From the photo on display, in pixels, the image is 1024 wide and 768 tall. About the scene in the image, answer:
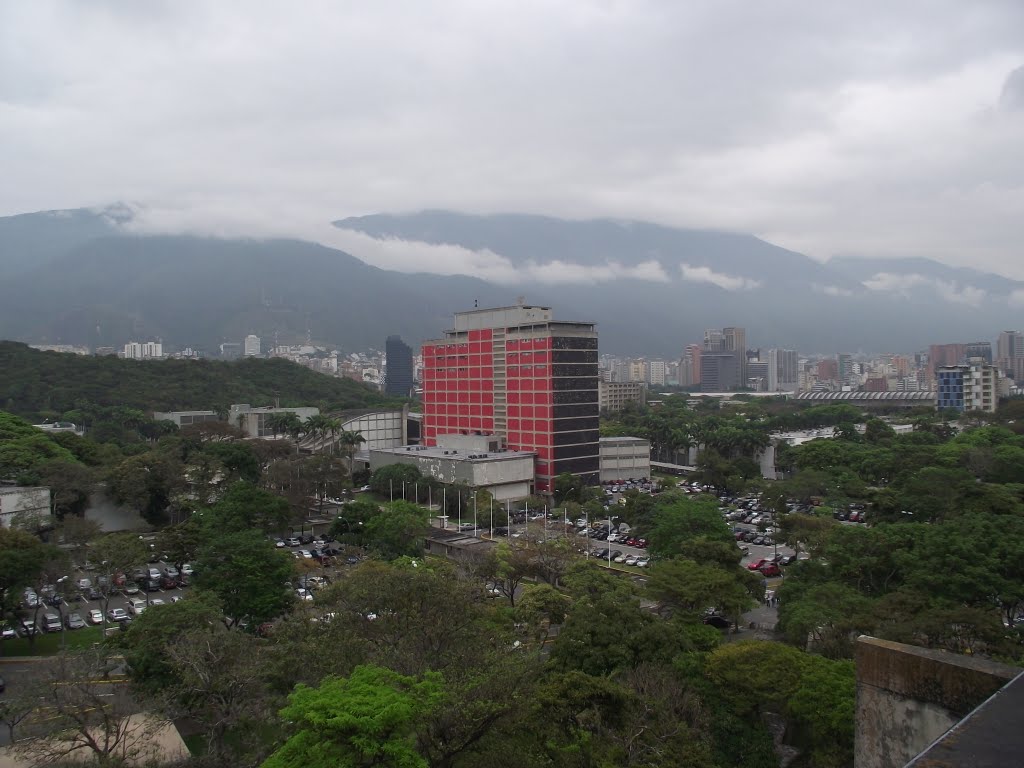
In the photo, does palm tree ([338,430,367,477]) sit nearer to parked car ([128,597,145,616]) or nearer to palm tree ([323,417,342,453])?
palm tree ([323,417,342,453])

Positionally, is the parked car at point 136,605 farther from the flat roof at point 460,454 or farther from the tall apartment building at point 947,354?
the tall apartment building at point 947,354

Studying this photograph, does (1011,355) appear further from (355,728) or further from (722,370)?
(355,728)

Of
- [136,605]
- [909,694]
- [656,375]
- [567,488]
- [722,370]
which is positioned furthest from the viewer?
[656,375]

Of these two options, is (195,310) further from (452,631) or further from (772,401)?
(452,631)

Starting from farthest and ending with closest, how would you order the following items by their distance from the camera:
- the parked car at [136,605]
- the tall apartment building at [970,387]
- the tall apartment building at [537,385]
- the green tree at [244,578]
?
1. the tall apartment building at [970,387]
2. the tall apartment building at [537,385]
3. the parked car at [136,605]
4. the green tree at [244,578]

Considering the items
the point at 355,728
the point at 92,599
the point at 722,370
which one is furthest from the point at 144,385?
the point at 722,370

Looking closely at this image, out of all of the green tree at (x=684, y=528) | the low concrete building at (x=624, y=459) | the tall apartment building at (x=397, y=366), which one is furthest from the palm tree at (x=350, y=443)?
the tall apartment building at (x=397, y=366)

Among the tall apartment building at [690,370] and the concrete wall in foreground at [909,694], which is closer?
the concrete wall in foreground at [909,694]

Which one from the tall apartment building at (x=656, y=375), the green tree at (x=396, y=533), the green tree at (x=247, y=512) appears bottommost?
the green tree at (x=396, y=533)
